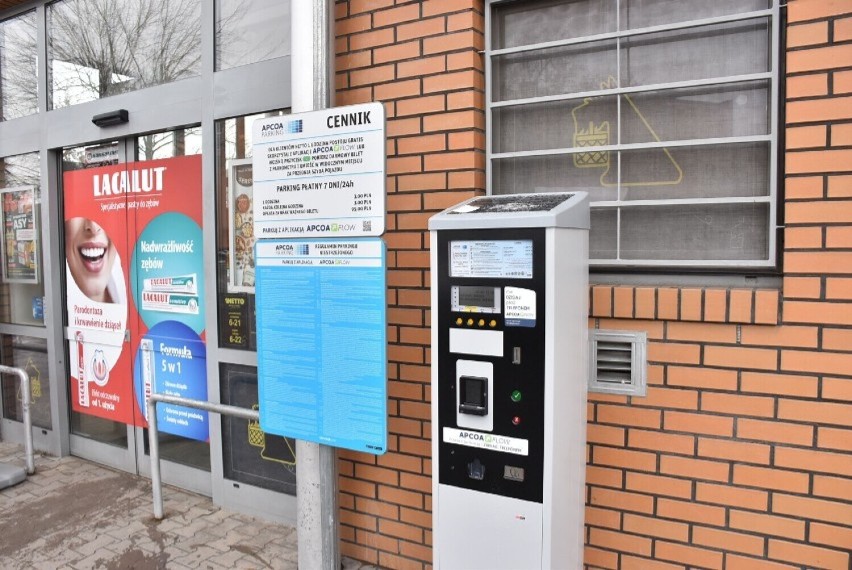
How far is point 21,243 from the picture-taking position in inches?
222

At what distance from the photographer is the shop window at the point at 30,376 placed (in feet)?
18.4

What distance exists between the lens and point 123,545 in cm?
379

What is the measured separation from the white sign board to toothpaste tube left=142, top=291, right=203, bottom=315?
74.1 inches

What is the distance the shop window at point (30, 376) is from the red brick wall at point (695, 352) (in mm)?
3980

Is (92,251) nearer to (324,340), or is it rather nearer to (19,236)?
(19,236)

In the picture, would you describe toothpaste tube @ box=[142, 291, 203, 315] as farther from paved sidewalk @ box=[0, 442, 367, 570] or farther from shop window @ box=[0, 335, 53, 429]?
shop window @ box=[0, 335, 53, 429]

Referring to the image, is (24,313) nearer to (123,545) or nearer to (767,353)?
(123,545)

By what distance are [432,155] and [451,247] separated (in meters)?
0.93

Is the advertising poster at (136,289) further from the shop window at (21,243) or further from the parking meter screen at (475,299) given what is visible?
the parking meter screen at (475,299)

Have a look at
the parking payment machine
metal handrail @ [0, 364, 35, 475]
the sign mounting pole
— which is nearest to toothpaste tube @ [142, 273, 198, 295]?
metal handrail @ [0, 364, 35, 475]

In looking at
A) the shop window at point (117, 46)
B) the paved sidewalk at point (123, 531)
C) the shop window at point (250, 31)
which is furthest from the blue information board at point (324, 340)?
the shop window at point (117, 46)

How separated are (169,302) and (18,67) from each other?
9.55 feet

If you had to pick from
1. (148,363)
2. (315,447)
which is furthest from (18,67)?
(315,447)

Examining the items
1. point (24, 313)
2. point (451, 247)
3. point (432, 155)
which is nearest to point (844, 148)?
point (451, 247)
